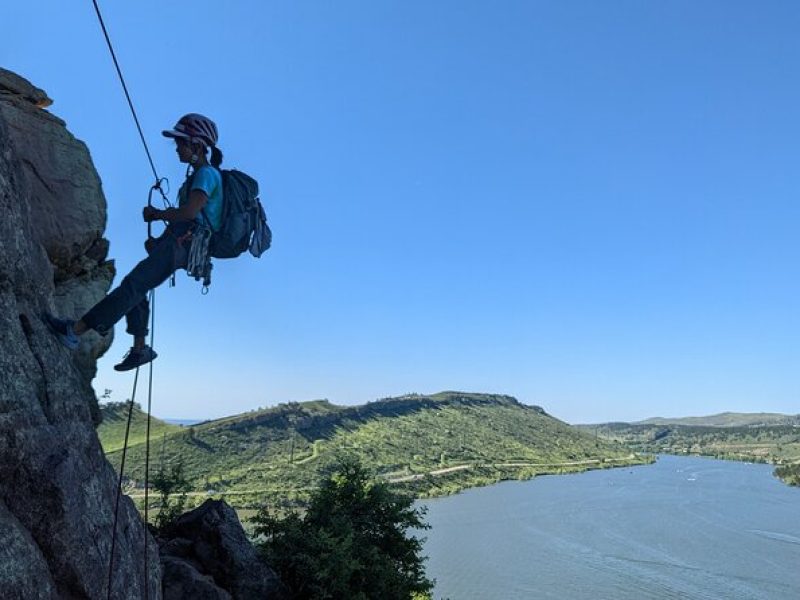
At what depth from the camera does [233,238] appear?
22.5 ft

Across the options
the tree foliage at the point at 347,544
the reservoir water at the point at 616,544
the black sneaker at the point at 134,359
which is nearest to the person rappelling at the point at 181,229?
the black sneaker at the point at 134,359

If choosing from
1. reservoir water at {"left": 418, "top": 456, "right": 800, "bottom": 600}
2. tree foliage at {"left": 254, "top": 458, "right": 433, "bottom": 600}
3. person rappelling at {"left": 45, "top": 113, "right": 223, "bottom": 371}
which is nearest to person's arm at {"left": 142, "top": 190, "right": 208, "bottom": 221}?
person rappelling at {"left": 45, "top": 113, "right": 223, "bottom": 371}

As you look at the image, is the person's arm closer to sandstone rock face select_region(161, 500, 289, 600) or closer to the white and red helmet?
the white and red helmet

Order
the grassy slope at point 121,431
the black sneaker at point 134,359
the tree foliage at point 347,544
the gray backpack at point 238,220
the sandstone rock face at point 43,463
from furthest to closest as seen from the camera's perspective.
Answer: the grassy slope at point 121,431, the tree foliage at point 347,544, the black sneaker at point 134,359, the gray backpack at point 238,220, the sandstone rock face at point 43,463

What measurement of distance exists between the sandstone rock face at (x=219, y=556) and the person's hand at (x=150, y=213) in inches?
419

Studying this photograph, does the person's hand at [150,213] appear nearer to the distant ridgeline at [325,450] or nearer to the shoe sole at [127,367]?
the shoe sole at [127,367]

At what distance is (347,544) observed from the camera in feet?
60.3

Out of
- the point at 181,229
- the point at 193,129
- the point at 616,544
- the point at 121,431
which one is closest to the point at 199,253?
the point at 181,229

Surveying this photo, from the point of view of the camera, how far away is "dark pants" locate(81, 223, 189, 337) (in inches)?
251

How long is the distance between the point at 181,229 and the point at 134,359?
6.11ft

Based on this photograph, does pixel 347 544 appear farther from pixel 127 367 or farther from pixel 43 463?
pixel 43 463

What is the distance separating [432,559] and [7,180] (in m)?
62.5

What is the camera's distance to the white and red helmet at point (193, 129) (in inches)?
251

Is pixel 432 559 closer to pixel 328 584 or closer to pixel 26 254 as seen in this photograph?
pixel 328 584
